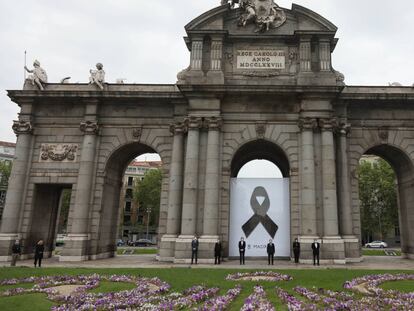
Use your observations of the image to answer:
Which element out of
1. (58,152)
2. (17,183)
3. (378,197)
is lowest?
(17,183)

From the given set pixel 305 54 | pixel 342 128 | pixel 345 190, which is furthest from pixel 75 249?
pixel 305 54

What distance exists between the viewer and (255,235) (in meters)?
24.8

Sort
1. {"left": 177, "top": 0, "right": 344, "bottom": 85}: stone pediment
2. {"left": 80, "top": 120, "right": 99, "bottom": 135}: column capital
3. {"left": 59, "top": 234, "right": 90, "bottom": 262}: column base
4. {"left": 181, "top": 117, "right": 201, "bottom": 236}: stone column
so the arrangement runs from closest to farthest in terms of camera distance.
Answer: {"left": 181, "top": 117, "right": 201, "bottom": 236}: stone column
{"left": 59, "top": 234, "right": 90, "bottom": 262}: column base
{"left": 177, "top": 0, "right": 344, "bottom": 85}: stone pediment
{"left": 80, "top": 120, "right": 99, "bottom": 135}: column capital

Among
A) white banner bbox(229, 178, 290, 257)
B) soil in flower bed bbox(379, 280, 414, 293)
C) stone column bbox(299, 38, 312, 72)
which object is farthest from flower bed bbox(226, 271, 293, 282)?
stone column bbox(299, 38, 312, 72)

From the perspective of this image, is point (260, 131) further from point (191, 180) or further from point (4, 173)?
point (4, 173)

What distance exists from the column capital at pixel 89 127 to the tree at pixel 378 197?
46070mm

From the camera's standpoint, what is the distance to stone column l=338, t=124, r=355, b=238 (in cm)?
2439

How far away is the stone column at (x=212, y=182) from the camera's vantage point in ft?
77.6

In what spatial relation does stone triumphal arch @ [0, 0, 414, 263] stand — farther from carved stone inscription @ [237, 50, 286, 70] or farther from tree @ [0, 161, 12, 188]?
tree @ [0, 161, 12, 188]

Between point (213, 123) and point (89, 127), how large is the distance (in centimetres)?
953

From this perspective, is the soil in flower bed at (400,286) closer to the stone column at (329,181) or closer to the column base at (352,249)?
the stone column at (329,181)

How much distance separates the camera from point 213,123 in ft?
82.8

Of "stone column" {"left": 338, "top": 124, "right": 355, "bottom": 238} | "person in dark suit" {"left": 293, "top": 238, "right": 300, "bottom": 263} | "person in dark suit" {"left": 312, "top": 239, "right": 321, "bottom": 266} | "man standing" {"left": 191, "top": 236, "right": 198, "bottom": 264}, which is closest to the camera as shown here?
"person in dark suit" {"left": 312, "top": 239, "right": 321, "bottom": 266}

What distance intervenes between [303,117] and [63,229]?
64.5 m
